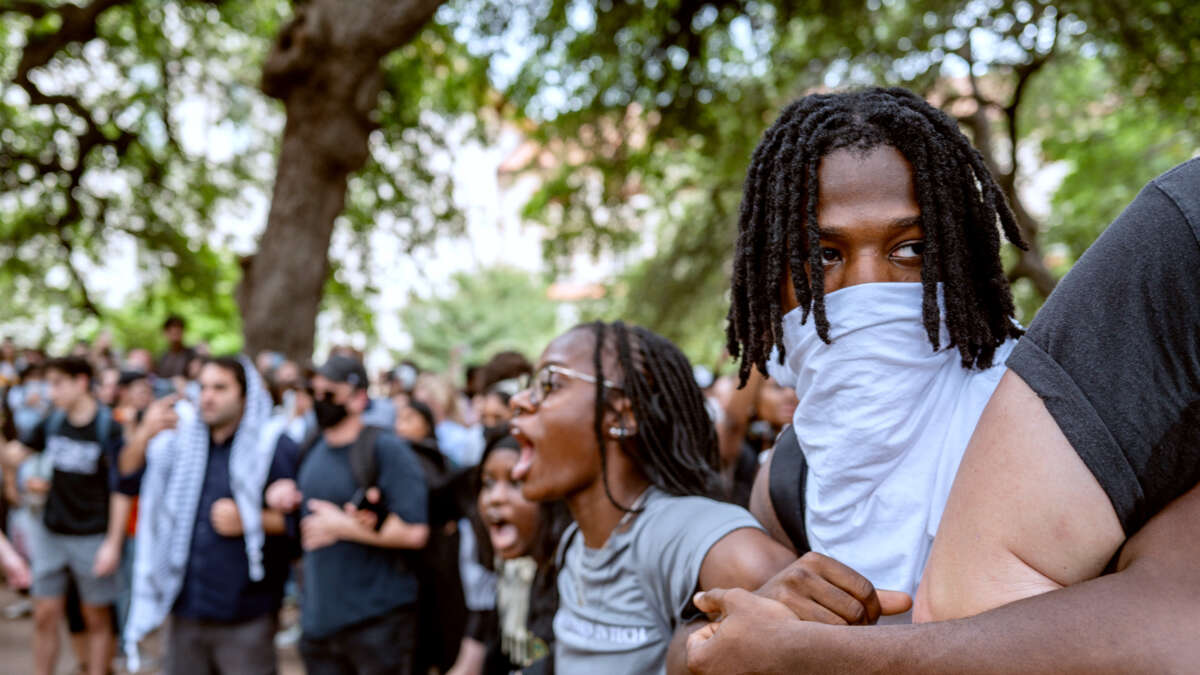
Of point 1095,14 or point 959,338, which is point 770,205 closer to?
point 959,338

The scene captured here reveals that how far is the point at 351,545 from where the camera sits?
478 cm

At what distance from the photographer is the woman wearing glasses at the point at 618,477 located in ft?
7.52

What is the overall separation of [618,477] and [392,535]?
2.45m

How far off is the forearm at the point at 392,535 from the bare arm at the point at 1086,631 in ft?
12.5

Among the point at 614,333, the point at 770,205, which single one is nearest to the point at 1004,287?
the point at 770,205

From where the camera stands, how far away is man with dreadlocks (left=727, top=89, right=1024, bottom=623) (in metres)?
1.39

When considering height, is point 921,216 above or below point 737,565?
above

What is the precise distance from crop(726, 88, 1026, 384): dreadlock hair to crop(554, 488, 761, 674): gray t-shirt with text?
58 cm

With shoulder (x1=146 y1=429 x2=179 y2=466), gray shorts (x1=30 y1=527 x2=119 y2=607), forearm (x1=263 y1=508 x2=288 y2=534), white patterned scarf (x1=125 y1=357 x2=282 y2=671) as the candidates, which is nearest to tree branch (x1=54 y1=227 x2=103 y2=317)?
gray shorts (x1=30 y1=527 x2=119 y2=607)

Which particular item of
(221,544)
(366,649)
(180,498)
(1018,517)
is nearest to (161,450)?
(180,498)

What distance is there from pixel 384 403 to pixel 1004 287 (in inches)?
Result: 322

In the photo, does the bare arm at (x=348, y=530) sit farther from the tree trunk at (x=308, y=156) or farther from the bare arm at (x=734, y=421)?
the tree trunk at (x=308, y=156)

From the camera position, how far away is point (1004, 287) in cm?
148

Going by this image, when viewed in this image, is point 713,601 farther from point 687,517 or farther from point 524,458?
point 524,458
